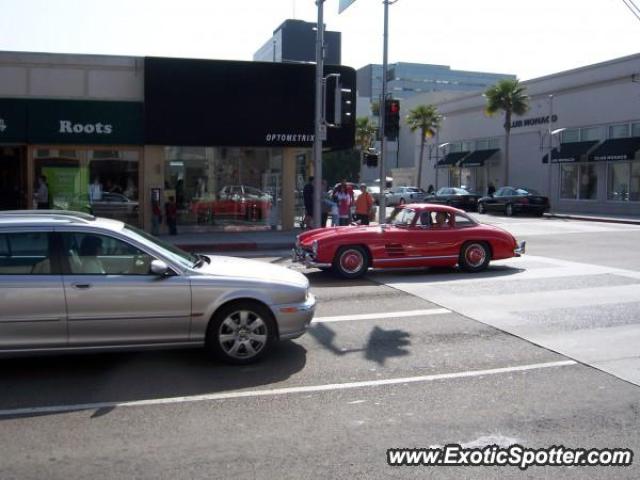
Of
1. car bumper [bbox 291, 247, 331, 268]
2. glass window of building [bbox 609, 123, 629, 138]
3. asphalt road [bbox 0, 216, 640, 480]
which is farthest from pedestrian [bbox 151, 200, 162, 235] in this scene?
glass window of building [bbox 609, 123, 629, 138]

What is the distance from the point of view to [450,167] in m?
52.7

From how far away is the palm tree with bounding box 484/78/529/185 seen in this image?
43.2m

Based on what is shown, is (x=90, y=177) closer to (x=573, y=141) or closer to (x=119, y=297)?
(x=119, y=297)

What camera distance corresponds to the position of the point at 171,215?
2031 cm

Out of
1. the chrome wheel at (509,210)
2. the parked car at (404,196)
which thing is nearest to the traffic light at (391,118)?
the chrome wheel at (509,210)

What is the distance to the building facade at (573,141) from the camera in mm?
36188

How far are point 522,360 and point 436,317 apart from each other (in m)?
2.18

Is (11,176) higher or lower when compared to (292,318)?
higher

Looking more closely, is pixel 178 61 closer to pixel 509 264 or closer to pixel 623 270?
pixel 509 264

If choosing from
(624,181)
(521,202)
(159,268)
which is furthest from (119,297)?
(624,181)

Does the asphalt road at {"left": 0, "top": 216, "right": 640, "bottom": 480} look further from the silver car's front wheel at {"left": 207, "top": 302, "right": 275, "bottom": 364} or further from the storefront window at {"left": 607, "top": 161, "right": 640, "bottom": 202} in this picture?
the storefront window at {"left": 607, "top": 161, "right": 640, "bottom": 202}

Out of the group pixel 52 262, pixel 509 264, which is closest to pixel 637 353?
pixel 52 262

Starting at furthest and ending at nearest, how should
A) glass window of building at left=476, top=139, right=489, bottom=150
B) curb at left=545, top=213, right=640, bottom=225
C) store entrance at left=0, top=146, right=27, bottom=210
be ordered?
glass window of building at left=476, top=139, right=489, bottom=150 → curb at left=545, top=213, right=640, bottom=225 → store entrance at left=0, top=146, right=27, bottom=210

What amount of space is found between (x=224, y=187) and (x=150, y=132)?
2.87 metres
